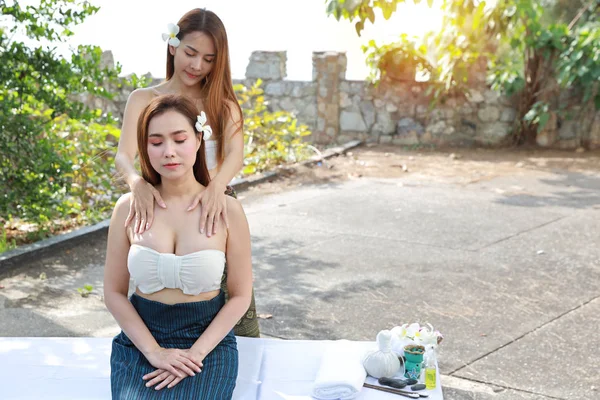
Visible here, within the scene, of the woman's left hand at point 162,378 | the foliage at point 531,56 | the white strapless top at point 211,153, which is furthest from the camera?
the foliage at point 531,56

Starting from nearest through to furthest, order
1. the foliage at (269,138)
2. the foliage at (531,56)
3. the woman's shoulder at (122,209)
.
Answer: the woman's shoulder at (122,209) → the foliage at (269,138) → the foliage at (531,56)

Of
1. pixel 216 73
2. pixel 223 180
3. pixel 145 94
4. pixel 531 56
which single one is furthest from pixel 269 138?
pixel 223 180

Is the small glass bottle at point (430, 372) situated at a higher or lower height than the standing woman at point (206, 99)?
lower

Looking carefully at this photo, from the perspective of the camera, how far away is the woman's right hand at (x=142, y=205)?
2.76m

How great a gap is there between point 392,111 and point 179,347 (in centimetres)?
967

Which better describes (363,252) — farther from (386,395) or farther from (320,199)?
(386,395)

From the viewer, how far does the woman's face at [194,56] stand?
10.1 feet

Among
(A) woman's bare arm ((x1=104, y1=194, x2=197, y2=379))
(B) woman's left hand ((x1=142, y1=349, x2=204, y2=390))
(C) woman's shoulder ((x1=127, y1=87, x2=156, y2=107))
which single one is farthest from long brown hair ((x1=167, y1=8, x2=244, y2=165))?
(B) woman's left hand ((x1=142, y1=349, x2=204, y2=390))

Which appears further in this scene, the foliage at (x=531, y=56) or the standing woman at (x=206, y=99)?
the foliage at (x=531, y=56)

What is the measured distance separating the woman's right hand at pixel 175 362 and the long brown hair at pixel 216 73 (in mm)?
893

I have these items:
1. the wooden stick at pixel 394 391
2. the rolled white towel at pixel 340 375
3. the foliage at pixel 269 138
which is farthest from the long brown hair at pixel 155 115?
the foliage at pixel 269 138

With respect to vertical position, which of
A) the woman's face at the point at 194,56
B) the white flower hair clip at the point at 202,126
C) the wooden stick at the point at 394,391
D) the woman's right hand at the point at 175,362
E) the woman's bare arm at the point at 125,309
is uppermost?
the woman's face at the point at 194,56

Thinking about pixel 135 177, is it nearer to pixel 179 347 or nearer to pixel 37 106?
pixel 179 347

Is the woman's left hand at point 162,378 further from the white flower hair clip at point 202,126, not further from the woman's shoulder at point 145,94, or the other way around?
the woman's shoulder at point 145,94
